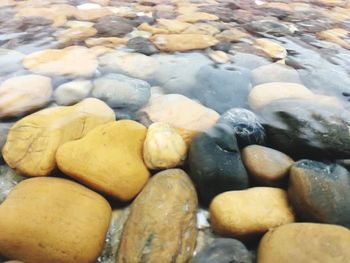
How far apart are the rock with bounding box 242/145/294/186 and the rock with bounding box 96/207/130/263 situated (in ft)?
2.13

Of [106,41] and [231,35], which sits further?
[231,35]

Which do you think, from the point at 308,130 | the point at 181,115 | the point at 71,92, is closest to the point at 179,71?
the point at 181,115

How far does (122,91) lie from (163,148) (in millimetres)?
700

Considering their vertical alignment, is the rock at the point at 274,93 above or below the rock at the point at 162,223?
above

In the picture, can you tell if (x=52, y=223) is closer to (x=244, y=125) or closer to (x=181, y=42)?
(x=244, y=125)

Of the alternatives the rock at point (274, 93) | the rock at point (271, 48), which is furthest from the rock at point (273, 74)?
the rock at point (271, 48)

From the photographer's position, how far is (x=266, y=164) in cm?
175

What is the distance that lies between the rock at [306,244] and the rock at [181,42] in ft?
6.67

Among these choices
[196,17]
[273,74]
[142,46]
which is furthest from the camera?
[196,17]

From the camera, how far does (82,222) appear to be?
1470mm

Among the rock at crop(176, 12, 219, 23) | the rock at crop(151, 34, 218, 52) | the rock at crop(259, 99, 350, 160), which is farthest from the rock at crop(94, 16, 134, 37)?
the rock at crop(259, 99, 350, 160)

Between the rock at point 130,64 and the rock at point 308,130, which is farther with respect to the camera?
the rock at point 130,64

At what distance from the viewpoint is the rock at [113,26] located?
3367mm

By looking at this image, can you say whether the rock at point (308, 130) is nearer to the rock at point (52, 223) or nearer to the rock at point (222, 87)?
the rock at point (222, 87)
